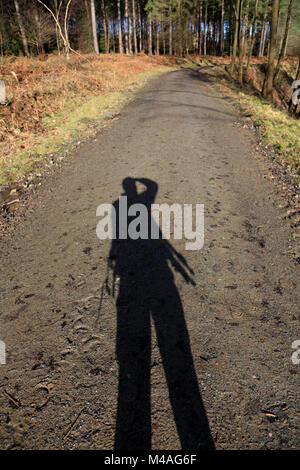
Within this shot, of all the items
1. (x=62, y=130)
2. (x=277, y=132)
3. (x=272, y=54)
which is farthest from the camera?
(x=272, y=54)

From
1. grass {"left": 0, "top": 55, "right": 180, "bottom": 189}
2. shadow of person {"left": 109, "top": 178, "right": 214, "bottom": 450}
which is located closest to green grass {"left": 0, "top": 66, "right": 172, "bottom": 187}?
grass {"left": 0, "top": 55, "right": 180, "bottom": 189}

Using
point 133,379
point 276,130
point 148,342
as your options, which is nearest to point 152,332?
point 148,342

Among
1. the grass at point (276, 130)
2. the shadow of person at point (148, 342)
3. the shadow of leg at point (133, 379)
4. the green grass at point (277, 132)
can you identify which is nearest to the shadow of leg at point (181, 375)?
the shadow of person at point (148, 342)

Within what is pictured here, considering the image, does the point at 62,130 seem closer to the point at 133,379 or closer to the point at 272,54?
the point at 133,379

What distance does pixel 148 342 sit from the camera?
2916 millimetres

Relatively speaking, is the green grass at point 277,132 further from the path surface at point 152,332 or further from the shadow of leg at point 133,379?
the shadow of leg at point 133,379

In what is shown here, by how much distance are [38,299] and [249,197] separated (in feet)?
14.4

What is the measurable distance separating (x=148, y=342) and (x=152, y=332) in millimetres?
135

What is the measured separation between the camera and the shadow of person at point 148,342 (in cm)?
225

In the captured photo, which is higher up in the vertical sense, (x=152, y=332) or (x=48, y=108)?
(x=48, y=108)

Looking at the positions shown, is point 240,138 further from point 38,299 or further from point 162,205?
point 38,299

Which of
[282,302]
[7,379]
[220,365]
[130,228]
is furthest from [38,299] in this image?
[282,302]

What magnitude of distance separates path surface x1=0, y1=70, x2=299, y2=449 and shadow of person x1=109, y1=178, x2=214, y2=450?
11 millimetres

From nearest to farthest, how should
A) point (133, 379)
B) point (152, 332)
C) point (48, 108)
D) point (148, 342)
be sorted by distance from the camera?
1. point (133, 379)
2. point (148, 342)
3. point (152, 332)
4. point (48, 108)
